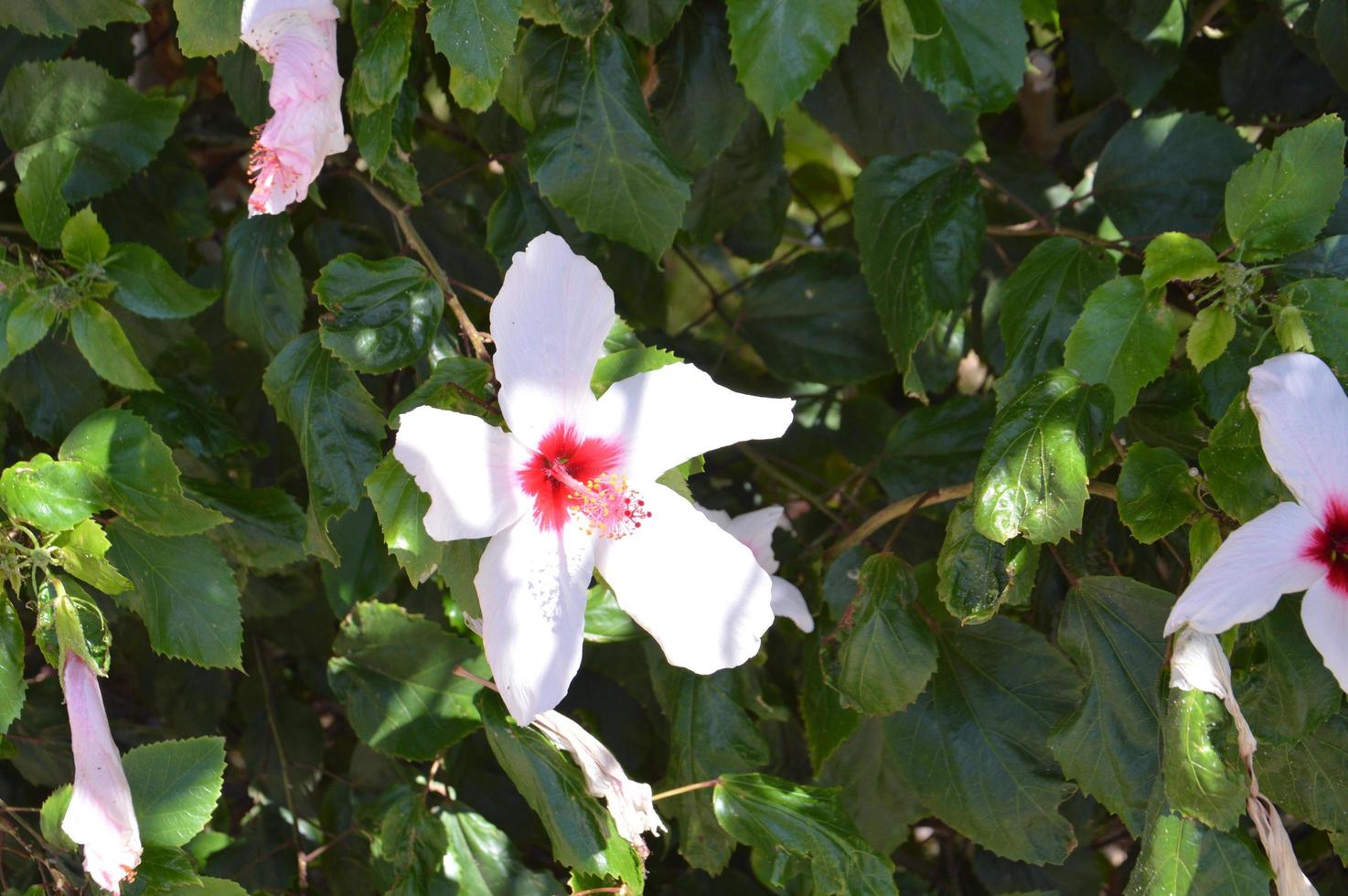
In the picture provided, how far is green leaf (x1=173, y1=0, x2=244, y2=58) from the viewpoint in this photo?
96cm

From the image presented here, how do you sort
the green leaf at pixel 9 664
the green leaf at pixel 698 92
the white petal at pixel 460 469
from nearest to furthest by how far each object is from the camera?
the white petal at pixel 460 469, the green leaf at pixel 9 664, the green leaf at pixel 698 92

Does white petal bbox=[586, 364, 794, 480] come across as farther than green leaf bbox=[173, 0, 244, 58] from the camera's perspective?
No

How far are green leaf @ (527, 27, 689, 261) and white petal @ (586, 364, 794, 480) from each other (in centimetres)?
28

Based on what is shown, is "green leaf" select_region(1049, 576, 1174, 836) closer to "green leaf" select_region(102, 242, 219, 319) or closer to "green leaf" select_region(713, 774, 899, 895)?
"green leaf" select_region(713, 774, 899, 895)

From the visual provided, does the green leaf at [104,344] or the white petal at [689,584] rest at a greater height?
the green leaf at [104,344]

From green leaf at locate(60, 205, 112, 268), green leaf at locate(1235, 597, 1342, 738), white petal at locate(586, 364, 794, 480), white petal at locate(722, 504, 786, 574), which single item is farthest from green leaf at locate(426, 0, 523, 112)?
green leaf at locate(1235, 597, 1342, 738)

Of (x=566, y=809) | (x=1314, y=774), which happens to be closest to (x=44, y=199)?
(x=566, y=809)

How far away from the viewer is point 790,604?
1.18m

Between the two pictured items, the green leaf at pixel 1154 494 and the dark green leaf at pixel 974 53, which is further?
the dark green leaf at pixel 974 53

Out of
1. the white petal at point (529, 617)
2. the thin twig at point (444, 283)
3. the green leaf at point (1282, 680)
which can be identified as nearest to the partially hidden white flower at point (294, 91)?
the thin twig at point (444, 283)

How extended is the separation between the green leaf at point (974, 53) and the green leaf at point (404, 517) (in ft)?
2.09

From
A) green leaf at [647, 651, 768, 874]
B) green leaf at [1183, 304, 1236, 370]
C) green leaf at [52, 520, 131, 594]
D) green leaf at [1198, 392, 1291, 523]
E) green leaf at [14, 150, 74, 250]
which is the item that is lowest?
green leaf at [647, 651, 768, 874]

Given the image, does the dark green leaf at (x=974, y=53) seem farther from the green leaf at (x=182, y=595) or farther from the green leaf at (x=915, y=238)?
the green leaf at (x=182, y=595)

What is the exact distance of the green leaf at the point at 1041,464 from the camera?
881 millimetres
